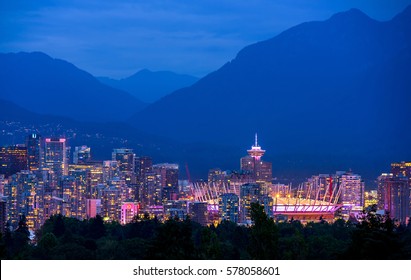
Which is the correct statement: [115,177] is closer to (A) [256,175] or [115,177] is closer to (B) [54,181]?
(B) [54,181]

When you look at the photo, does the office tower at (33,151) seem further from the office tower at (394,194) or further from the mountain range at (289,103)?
the office tower at (394,194)

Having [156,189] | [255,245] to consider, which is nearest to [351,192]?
[156,189]

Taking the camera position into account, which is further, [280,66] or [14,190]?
[280,66]

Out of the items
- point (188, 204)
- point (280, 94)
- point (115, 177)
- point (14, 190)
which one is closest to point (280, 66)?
point (280, 94)

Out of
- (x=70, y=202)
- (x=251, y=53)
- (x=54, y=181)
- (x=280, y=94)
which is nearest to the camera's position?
(x=70, y=202)

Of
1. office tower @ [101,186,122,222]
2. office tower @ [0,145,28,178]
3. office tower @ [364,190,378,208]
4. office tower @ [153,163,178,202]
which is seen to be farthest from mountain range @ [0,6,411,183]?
office tower @ [101,186,122,222]
